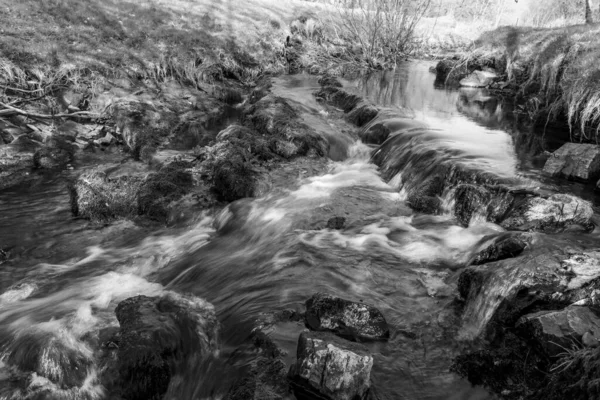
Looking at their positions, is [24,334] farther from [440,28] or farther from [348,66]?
[440,28]

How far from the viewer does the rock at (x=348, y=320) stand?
4.80 meters

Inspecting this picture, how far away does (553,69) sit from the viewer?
41.5ft

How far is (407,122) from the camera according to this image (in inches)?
507

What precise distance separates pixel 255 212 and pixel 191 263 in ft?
6.14

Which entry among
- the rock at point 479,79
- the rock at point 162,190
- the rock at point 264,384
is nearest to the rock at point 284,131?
the rock at point 162,190

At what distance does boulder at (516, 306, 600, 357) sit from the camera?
13.2ft

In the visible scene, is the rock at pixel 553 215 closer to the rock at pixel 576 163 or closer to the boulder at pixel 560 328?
the rock at pixel 576 163

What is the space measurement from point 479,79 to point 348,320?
56.7 ft

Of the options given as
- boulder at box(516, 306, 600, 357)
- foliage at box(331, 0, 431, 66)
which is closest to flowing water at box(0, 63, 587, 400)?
boulder at box(516, 306, 600, 357)

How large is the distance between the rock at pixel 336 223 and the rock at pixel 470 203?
2055 mm

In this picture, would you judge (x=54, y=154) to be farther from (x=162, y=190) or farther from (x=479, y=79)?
(x=479, y=79)

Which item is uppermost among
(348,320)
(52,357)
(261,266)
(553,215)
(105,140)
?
(553,215)

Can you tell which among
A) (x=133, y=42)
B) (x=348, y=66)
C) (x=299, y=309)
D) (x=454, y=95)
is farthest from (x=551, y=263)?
(x=348, y=66)

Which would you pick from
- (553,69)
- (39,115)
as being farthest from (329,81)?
(39,115)
